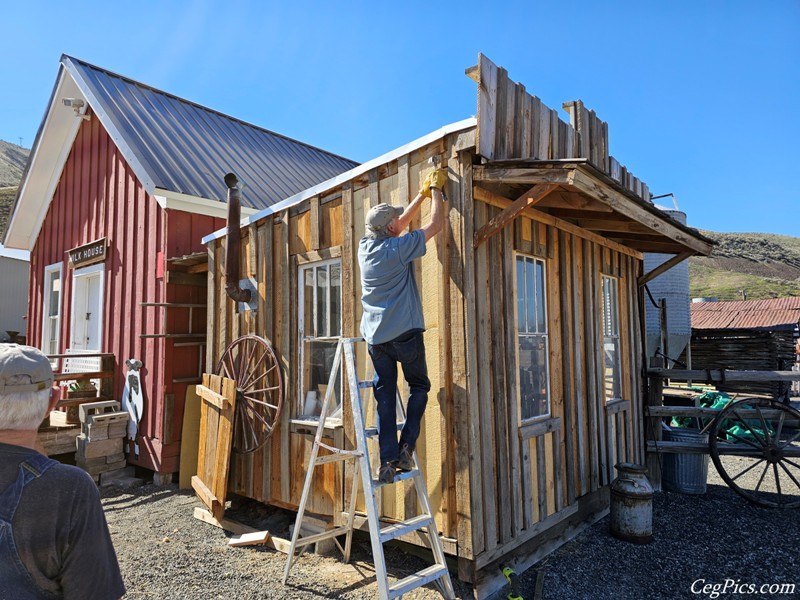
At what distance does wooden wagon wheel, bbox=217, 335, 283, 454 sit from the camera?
228 inches

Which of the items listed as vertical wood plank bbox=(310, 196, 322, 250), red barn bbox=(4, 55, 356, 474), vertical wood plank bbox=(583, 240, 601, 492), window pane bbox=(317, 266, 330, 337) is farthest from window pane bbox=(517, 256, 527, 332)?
red barn bbox=(4, 55, 356, 474)

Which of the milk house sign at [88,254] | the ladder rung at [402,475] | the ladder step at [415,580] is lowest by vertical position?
the ladder step at [415,580]

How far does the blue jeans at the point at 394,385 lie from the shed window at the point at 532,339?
139 cm

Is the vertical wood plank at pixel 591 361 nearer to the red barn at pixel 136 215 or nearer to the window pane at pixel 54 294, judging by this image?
the red barn at pixel 136 215

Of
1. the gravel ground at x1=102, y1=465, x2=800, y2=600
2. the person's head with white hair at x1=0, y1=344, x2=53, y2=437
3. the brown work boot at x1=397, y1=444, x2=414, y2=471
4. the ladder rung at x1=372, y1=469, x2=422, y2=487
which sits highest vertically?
the person's head with white hair at x1=0, y1=344, x2=53, y2=437

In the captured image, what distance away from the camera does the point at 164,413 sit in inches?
302

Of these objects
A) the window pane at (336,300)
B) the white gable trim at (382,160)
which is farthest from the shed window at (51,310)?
the window pane at (336,300)

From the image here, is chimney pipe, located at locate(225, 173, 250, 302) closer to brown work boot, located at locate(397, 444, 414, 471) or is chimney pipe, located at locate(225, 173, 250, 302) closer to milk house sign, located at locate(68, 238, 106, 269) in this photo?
brown work boot, located at locate(397, 444, 414, 471)

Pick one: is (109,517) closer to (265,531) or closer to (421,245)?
(265,531)

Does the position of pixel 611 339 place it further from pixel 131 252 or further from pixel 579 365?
pixel 131 252

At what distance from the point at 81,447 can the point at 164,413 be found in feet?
4.94

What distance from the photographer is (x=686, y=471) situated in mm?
7305

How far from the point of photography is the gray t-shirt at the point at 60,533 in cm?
156

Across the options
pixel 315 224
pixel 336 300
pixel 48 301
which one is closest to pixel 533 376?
pixel 336 300
